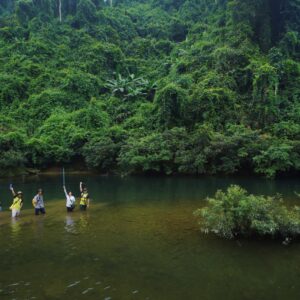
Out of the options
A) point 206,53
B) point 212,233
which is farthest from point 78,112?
point 212,233

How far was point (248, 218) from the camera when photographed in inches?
533

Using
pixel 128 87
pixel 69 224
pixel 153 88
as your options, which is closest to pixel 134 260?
pixel 69 224

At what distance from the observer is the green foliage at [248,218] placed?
43.9 feet

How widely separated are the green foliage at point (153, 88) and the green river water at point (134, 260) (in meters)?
21.4

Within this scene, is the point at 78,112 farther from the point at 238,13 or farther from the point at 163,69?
the point at 238,13

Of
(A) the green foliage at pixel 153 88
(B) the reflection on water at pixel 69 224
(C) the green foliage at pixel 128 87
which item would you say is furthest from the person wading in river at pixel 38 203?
(C) the green foliage at pixel 128 87

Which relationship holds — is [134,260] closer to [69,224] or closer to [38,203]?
[69,224]

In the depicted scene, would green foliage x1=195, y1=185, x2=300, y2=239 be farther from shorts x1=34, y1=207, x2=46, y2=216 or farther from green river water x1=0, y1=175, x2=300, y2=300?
shorts x1=34, y1=207, x2=46, y2=216

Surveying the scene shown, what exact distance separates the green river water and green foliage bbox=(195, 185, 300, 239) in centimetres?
50

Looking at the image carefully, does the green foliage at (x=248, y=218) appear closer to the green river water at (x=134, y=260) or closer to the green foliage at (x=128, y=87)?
the green river water at (x=134, y=260)

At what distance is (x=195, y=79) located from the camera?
5350cm

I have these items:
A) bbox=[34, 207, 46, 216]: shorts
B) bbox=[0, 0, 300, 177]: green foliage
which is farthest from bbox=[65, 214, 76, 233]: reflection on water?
bbox=[0, 0, 300, 177]: green foliage

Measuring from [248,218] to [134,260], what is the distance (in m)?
4.57

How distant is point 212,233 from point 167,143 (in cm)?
2656
